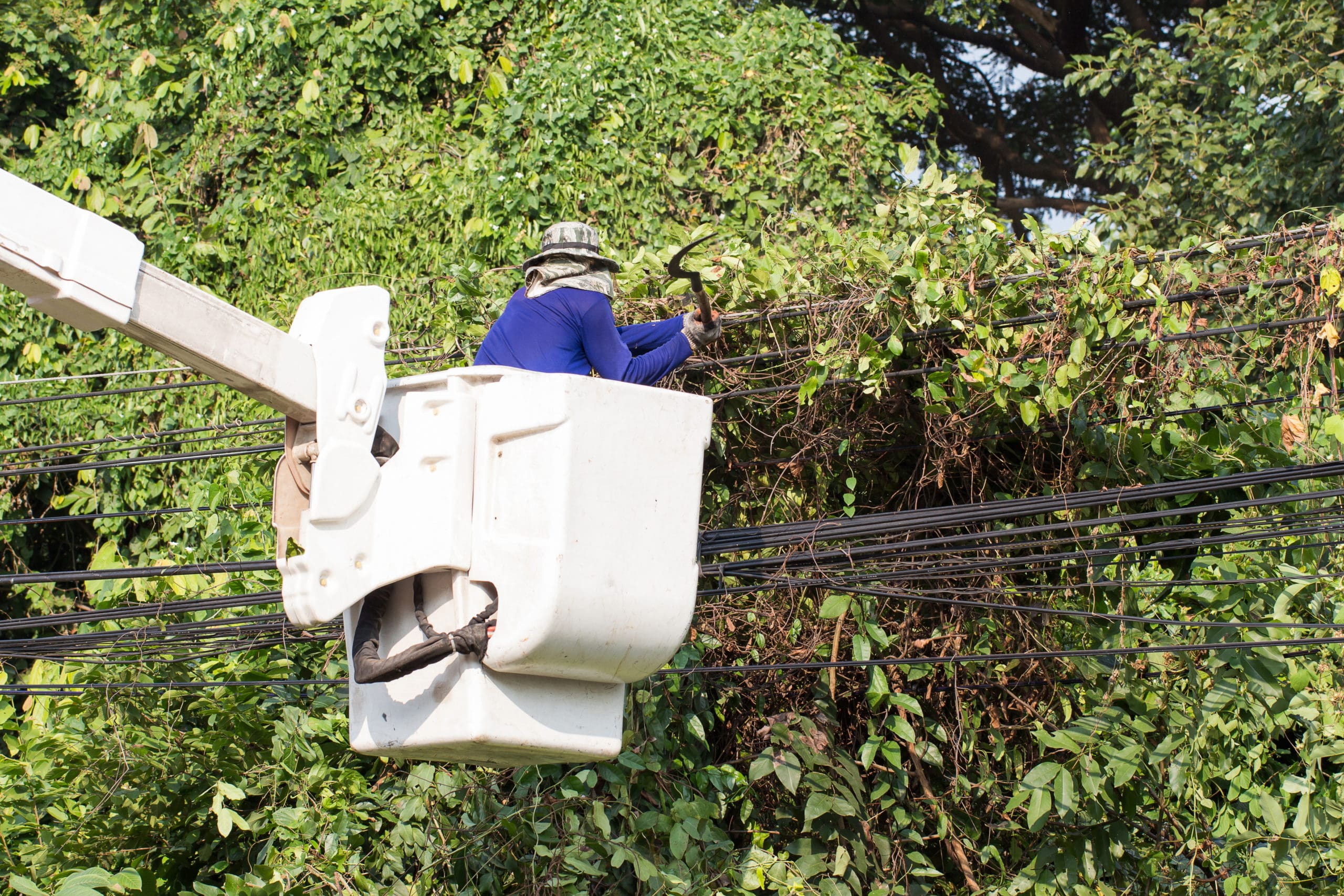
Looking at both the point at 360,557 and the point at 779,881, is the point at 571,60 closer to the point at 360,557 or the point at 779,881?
the point at 779,881

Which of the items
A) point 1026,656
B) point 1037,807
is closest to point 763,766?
point 1037,807

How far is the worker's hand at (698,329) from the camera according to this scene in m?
5.05

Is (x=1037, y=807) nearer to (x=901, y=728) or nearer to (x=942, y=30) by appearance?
(x=901, y=728)

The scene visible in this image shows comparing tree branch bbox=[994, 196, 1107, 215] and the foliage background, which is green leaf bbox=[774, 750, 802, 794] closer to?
the foliage background

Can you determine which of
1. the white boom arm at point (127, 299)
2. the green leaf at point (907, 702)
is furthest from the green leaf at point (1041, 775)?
the white boom arm at point (127, 299)

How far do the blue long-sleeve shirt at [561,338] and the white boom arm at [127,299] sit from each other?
837 millimetres

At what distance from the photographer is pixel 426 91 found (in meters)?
9.45

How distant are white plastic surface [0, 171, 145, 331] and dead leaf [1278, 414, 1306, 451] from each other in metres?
3.99

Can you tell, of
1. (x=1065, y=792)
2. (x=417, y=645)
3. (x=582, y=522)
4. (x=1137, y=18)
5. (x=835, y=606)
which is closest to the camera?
(x=582, y=522)

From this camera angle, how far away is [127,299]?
3596mm

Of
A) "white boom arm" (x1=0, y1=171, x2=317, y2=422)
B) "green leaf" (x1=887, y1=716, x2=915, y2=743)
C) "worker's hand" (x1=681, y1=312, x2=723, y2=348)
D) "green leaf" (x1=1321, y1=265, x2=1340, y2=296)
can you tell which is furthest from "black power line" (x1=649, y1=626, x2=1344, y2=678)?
"white boom arm" (x1=0, y1=171, x2=317, y2=422)

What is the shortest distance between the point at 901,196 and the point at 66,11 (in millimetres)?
6620

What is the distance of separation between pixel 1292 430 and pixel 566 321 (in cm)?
274

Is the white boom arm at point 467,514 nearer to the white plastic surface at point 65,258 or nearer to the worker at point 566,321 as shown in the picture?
the white plastic surface at point 65,258
